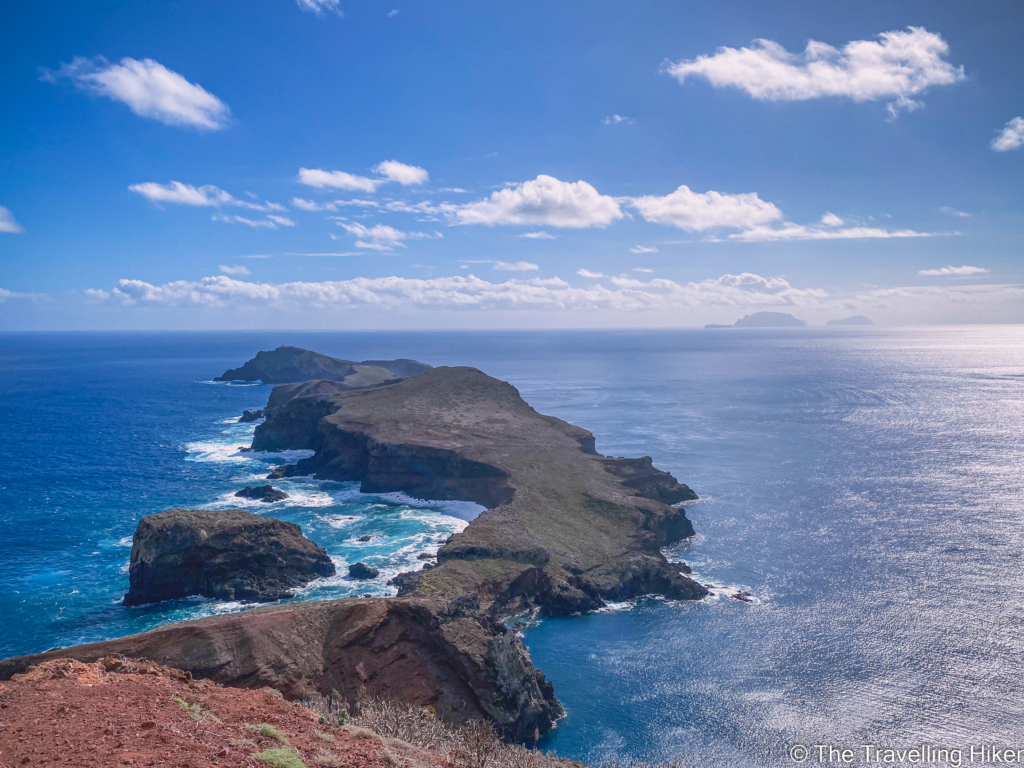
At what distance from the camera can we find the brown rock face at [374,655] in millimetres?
31719

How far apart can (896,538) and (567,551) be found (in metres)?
36.7

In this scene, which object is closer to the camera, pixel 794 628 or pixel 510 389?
pixel 794 628

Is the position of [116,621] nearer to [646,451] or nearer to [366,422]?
[366,422]

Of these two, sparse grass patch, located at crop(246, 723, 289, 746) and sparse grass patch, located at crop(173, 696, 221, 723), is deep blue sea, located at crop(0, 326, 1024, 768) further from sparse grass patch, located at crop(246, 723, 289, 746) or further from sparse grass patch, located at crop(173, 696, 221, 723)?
sparse grass patch, located at crop(173, 696, 221, 723)

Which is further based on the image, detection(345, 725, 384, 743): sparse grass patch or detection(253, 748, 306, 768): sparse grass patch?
detection(345, 725, 384, 743): sparse grass patch

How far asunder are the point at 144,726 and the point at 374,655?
2028 centimetres

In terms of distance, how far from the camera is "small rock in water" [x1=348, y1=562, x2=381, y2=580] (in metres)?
55.6

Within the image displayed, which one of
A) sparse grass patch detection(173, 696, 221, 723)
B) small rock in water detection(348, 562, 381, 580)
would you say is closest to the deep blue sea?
small rock in water detection(348, 562, 381, 580)

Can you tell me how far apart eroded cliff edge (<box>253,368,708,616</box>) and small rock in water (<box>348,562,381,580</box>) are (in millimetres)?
4605

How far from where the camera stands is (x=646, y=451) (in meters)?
107

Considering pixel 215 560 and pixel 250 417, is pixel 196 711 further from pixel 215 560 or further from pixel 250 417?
pixel 250 417

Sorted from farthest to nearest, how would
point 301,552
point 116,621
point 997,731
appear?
point 301,552, point 116,621, point 997,731

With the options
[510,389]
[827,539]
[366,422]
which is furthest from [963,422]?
[366,422]

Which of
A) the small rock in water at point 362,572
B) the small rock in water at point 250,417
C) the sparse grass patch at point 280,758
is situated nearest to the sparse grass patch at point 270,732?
the sparse grass patch at point 280,758
